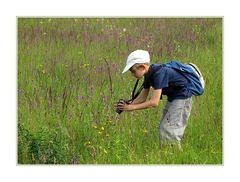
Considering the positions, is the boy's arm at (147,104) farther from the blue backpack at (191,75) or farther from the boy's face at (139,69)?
the blue backpack at (191,75)

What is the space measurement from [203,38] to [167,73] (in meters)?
2.05

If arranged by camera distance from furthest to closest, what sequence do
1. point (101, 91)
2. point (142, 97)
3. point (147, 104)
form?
point (101, 91) → point (142, 97) → point (147, 104)

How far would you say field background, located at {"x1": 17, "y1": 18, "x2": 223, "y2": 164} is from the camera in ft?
19.3

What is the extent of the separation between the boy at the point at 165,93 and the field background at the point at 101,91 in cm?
17

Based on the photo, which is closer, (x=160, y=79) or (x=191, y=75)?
(x=160, y=79)

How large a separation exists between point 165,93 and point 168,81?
0.57 ft

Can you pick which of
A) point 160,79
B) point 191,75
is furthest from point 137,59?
point 191,75

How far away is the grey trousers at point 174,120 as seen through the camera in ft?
19.5

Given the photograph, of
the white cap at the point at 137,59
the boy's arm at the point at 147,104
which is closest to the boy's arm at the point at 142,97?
the boy's arm at the point at 147,104

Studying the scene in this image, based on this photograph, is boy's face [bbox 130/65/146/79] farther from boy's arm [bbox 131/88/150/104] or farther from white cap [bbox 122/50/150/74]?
boy's arm [bbox 131/88/150/104]

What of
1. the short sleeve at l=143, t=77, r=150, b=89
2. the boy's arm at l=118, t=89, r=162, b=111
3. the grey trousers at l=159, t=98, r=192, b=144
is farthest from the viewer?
the grey trousers at l=159, t=98, r=192, b=144

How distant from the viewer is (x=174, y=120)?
5965 mm

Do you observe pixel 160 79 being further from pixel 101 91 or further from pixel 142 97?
pixel 101 91

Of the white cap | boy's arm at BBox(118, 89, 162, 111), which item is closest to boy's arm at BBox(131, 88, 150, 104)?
boy's arm at BBox(118, 89, 162, 111)
